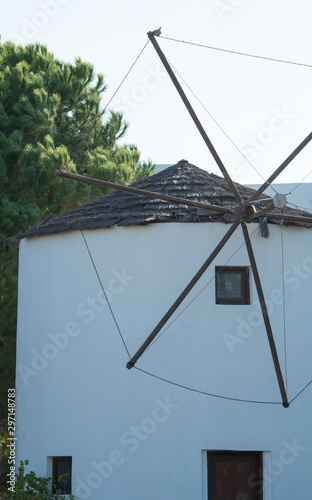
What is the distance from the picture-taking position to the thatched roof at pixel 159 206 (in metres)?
10.8

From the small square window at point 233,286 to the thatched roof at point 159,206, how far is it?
0.77 metres

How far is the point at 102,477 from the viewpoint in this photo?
34.0 feet

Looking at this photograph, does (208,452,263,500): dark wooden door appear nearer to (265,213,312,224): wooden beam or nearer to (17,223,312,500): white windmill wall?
(17,223,312,500): white windmill wall

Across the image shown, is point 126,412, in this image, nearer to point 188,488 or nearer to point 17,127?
point 188,488

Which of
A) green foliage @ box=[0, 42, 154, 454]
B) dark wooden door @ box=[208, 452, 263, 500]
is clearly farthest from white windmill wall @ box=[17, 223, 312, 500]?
green foliage @ box=[0, 42, 154, 454]

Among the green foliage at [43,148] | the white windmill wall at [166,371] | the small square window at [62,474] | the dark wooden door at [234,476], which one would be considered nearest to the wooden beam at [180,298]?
the white windmill wall at [166,371]

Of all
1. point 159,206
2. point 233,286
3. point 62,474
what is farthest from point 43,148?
point 62,474

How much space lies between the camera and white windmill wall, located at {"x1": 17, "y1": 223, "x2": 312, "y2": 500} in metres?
10.3

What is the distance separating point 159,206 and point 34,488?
447 centimetres

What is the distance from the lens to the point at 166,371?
10.5 metres

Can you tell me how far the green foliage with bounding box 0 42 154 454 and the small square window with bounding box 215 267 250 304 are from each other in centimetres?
612

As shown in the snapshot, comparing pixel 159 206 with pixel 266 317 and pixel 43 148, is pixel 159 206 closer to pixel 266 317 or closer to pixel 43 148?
pixel 266 317

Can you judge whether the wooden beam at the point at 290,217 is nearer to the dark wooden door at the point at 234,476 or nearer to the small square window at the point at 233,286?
the small square window at the point at 233,286

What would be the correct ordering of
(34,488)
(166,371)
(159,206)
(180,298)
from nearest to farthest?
(180,298)
(166,371)
(34,488)
(159,206)
